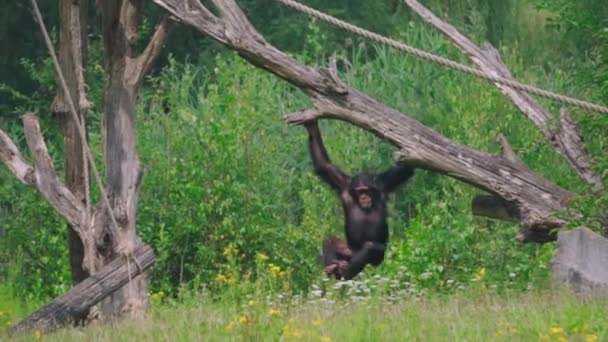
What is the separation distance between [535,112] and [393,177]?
174 cm

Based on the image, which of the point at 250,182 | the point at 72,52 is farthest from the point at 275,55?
the point at 250,182

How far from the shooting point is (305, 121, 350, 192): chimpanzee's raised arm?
12258 mm

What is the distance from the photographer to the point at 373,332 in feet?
27.2

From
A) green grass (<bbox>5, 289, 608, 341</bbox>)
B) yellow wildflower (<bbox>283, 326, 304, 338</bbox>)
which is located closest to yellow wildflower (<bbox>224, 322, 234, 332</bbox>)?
green grass (<bbox>5, 289, 608, 341</bbox>)

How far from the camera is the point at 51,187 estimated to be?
10.9 meters

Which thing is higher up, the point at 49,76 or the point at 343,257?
the point at 49,76

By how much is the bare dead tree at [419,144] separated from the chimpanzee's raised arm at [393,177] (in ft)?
7.29

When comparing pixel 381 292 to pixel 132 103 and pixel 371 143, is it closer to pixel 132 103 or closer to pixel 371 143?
pixel 132 103

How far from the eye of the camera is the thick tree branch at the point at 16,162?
1098cm

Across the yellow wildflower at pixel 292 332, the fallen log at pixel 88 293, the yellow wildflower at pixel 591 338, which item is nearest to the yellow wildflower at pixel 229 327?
the yellow wildflower at pixel 292 332

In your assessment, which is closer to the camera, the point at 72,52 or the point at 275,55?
the point at 275,55

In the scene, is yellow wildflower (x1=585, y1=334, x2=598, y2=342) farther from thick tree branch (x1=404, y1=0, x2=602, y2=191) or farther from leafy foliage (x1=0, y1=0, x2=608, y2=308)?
leafy foliage (x1=0, y1=0, x2=608, y2=308)

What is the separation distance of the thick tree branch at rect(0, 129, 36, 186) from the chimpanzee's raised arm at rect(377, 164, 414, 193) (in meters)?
3.48

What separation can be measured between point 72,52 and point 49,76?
339 inches
